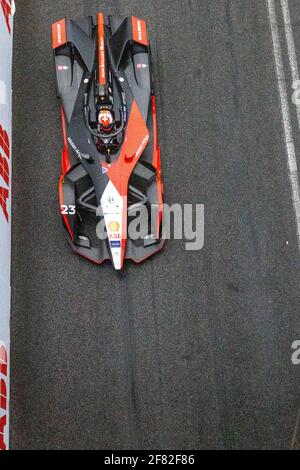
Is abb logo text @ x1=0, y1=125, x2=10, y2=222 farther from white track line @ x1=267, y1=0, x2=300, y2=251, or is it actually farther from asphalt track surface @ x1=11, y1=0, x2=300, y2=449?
white track line @ x1=267, y1=0, x2=300, y2=251

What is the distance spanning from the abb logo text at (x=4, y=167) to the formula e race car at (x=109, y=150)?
0.81m

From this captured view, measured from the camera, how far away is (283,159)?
10117 mm

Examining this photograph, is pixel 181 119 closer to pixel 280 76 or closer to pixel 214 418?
pixel 280 76

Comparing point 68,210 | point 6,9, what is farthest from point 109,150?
point 6,9

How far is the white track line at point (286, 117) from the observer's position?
9930 millimetres

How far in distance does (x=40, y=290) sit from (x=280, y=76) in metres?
4.71

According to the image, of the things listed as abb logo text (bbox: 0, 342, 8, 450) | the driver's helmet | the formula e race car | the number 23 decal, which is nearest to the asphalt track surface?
abb logo text (bbox: 0, 342, 8, 450)

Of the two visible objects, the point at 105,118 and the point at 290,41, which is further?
the point at 290,41

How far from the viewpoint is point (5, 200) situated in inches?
380

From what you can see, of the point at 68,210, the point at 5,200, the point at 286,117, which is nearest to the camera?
the point at 68,210

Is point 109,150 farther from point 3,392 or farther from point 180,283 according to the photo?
point 3,392

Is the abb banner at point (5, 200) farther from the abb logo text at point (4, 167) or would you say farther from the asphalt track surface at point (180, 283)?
the asphalt track surface at point (180, 283)

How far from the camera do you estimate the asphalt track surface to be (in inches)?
346

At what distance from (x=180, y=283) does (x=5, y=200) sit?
8.51 ft
